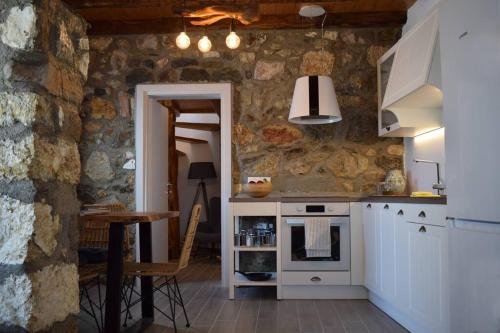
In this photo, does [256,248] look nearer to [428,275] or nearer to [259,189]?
[259,189]

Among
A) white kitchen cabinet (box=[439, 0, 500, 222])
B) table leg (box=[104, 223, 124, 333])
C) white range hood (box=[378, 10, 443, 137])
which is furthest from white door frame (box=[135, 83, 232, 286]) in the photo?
white kitchen cabinet (box=[439, 0, 500, 222])

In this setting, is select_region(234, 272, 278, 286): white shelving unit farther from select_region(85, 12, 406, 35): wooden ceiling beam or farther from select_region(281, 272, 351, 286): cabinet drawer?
select_region(85, 12, 406, 35): wooden ceiling beam

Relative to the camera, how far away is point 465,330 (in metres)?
2.01

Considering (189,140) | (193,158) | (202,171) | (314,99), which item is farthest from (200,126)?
(314,99)

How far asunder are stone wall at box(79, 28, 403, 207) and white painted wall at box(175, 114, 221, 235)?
2970 millimetres

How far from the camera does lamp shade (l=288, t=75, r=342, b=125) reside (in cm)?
412

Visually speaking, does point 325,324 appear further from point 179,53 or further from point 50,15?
point 179,53

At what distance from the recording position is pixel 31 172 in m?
1.58

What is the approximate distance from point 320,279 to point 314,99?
160 centimetres

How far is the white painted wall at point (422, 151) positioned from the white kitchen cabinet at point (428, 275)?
0.96 m

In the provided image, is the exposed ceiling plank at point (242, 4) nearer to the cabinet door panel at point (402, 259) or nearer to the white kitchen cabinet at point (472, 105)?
the cabinet door panel at point (402, 259)

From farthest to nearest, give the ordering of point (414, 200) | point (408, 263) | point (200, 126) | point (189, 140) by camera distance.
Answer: point (189, 140) < point (200, 126) < point (408, 263) < point (414, 200)

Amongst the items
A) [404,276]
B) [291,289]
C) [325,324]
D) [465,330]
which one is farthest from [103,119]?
[465,330]

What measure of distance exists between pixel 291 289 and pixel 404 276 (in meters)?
1.23
